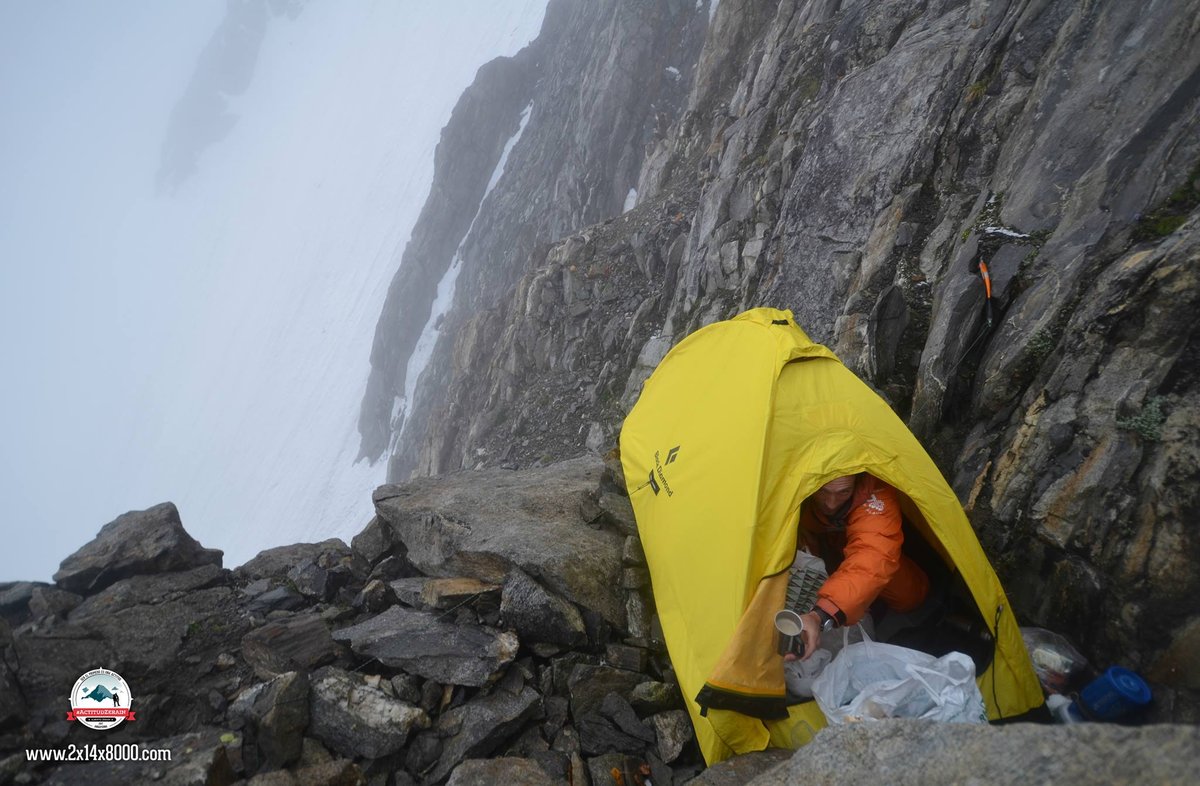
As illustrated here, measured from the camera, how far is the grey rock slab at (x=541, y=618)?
485 centimetres

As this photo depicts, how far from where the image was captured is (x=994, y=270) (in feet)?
18.9

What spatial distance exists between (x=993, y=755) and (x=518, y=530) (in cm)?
448

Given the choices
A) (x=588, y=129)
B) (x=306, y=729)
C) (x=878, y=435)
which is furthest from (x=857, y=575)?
(x=588, y=129)

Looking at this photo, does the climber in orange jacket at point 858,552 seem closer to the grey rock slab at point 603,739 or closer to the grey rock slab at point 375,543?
the grey rock slab at point 603,739

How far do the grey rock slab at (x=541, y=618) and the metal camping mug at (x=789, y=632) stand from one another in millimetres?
1892

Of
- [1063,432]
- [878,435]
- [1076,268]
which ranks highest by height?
[1076,268]

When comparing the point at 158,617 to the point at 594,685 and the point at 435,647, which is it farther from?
the point at 594,685

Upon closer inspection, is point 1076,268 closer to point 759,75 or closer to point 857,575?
point 857,575

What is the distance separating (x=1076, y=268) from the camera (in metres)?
4.90

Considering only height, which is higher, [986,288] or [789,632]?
[986,288]

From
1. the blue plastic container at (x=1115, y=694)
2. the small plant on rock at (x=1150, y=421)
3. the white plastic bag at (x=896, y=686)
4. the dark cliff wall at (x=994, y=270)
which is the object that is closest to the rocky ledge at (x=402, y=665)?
the white plastic bag at (x=896, y=686)

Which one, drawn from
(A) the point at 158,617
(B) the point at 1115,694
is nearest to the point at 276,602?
(A) the point at 158,617

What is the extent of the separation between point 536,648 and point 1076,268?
5852mm

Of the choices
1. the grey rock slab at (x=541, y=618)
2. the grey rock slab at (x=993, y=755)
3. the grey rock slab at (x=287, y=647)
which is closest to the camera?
the grey rock slab at (x=993, y=755)
